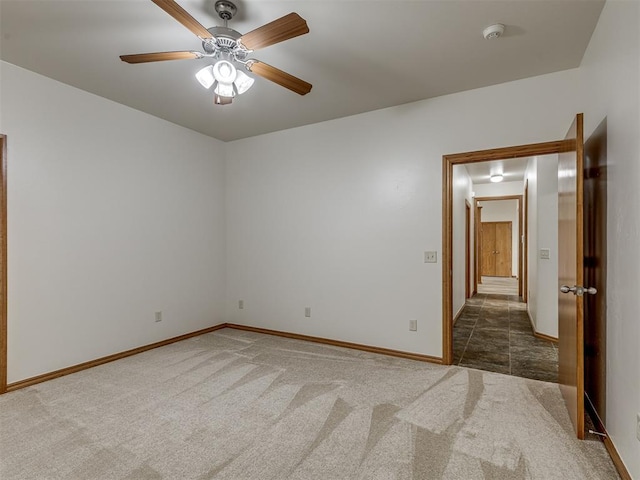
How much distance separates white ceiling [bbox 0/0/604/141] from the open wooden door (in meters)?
0.76

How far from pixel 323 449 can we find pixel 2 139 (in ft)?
11.0

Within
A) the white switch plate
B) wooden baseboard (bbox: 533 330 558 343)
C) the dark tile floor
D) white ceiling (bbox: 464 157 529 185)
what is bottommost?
the dark tile floor

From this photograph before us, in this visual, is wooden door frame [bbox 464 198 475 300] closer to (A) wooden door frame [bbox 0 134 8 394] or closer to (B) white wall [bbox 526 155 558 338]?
(B) white wall [bbox 526 155 558 338]

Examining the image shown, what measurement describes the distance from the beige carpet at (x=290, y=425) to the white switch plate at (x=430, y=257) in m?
1.02

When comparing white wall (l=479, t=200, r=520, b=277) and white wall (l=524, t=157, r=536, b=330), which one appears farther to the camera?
white wall (l=479, t=200, r=520, b=277)

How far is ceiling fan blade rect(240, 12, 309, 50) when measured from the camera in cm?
169

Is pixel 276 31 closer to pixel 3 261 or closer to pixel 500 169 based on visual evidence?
pixel 3 261

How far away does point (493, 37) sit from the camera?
93.4 inches

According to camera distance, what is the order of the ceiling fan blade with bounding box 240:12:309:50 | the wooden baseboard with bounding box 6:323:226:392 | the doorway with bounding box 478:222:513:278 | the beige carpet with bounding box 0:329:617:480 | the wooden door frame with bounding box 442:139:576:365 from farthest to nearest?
the doorway with bounding box 478:222:513:278 < the wooden door frame with bounding box 442:139:576:365 < the wooden baseboard with bounding box 6:323:226:392 < the beige carpet with bounding box 0:329:617:480 < the ceiling fan blade with bounding box 240:12:309:50

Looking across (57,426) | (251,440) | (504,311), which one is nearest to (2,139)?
(57,426)

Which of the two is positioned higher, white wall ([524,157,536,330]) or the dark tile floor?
white wall ([524,157,536,330])

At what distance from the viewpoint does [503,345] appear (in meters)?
4.04

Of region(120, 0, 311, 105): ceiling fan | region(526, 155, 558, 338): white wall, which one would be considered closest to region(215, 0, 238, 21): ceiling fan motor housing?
region(120, 0, 311, 105): ceiling fan

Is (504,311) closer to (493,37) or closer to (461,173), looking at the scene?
(461,173)
